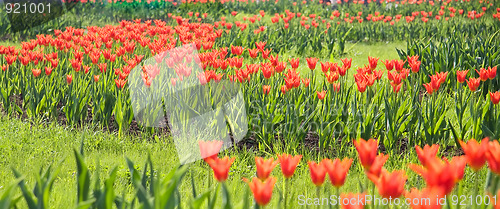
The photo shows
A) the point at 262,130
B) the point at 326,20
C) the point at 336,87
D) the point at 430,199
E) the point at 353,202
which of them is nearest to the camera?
the point at 430,199

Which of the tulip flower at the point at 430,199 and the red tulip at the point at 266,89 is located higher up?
the tulip flower at the point at 430,199

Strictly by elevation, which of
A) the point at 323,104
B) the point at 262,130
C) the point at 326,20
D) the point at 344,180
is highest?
the point at 344,180

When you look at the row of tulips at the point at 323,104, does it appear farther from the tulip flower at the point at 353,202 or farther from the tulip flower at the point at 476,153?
the tulip flower at the point at 353,202

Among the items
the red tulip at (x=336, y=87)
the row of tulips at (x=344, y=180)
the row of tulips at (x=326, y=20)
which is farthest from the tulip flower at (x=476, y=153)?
the row of tulips at (x=326, y=20)

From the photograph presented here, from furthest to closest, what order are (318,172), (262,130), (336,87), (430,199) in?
(336,87), (262,130), (318,172), (430,199)

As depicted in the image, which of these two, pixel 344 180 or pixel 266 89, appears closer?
pixel 344 180

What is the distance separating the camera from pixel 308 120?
11.5 feet

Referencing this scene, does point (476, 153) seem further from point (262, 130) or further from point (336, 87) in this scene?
point (336, 87)

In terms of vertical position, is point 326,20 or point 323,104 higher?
point 323,104

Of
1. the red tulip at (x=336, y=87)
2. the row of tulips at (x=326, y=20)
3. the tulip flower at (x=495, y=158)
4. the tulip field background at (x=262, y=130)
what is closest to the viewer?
the tulip flower at (x=495, y=158)

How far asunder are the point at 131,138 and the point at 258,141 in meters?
1.10

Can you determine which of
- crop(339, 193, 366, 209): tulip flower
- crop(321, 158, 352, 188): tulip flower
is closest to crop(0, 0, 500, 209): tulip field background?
crop(321, 158, 352, 188): tulip flower

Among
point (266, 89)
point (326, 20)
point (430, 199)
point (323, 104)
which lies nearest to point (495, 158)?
point (430, 199)

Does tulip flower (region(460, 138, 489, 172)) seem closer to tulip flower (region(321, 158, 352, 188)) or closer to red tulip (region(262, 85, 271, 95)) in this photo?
tulip flower (region(321, 158, 352, 188))
